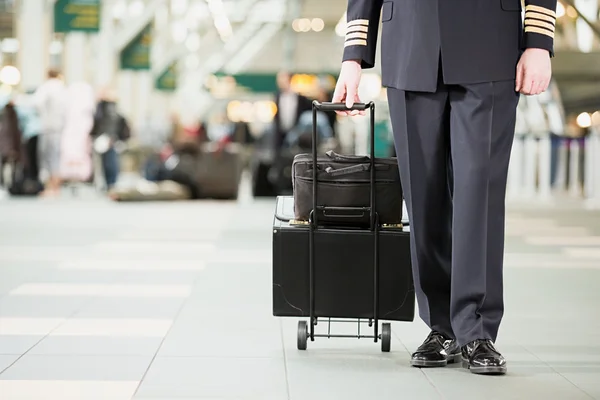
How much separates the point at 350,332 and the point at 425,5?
151cm

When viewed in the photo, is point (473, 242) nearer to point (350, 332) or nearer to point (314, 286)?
point (314, 286)

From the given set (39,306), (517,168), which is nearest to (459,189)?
(39,306)

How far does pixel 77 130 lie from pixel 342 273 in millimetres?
12805

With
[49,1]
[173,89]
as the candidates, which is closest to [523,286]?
[49,1]

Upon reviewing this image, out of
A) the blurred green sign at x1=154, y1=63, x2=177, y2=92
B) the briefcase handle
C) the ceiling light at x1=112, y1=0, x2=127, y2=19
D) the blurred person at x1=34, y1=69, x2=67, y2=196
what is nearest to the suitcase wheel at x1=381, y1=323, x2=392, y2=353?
the briefcase handle

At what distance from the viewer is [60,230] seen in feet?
32.4

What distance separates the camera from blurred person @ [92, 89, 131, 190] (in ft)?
56.5

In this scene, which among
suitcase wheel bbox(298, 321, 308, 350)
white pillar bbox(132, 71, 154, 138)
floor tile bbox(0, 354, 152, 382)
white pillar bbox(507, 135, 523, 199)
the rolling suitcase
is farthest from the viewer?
white pillar bbox(132, 71, 154, 138)

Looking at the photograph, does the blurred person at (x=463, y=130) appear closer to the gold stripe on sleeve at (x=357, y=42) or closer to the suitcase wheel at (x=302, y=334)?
the gold stripe on sleeve at (x=357, y=42)

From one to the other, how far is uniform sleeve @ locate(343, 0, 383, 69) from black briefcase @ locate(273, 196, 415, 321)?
0.65 m

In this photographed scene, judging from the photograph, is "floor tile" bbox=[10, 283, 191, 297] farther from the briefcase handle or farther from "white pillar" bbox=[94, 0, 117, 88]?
"white pillar" bbox=[94, 0, 117, 88]

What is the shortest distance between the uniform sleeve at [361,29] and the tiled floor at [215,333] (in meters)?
1.12

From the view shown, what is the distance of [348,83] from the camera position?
3.83 metres

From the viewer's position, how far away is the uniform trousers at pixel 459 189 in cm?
358
